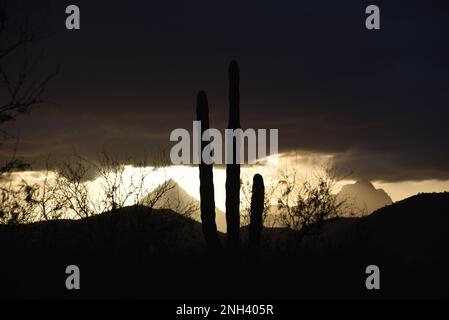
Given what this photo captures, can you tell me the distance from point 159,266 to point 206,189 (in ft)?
12.5

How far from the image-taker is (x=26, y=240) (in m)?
19.3

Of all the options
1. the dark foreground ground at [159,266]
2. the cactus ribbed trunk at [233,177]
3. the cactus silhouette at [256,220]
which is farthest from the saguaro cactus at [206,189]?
the cactus silhouette at [256,220]

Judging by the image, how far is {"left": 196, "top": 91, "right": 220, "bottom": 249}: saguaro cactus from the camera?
18391 millimetres

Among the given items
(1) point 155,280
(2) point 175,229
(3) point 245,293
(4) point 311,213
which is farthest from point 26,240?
(4) point 311,213

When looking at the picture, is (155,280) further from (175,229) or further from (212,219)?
(175,229)

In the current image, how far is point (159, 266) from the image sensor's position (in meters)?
20.4

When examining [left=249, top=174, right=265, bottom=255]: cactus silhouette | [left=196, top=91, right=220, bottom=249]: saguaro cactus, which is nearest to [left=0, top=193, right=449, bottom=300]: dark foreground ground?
[left=249, top=174, right=265, bottom=255]: cactus silhouette

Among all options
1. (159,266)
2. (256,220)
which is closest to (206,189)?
(256,220)

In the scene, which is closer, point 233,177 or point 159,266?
point 233,177

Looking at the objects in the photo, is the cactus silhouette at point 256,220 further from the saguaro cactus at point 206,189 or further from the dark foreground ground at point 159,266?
the saguaro cactus at point 206,189

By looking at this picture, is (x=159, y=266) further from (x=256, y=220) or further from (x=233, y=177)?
(x=233, y=177)

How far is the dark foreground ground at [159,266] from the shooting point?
17359 millimetres
